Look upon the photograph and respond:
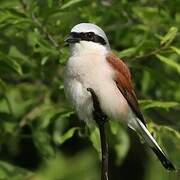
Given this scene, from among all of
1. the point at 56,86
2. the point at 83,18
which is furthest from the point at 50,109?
the point at 83,18

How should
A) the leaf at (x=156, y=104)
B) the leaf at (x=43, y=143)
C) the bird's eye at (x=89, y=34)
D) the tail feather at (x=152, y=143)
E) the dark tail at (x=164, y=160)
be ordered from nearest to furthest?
1. the dark tail at (x=164, y=160)
2. the tail feather at (x=152, y=143)
3. the bird's eye at (x=89, y=34)
4. the leaf at (x=156, y=104)
5. the leaf at (x=43, y=143)

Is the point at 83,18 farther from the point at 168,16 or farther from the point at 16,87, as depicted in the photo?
the point at 16,87

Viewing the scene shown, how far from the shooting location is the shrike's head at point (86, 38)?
13.9 feet

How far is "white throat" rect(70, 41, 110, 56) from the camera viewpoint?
4.28m

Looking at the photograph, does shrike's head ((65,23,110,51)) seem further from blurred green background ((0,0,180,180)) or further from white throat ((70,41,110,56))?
blurred green background ((0,0,180,180))

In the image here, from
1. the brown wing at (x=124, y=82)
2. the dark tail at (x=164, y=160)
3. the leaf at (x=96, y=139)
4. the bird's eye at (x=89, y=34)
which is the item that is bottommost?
the leaf at (x=96, y=139)

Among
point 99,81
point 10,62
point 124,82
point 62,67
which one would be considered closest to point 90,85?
point 99,81

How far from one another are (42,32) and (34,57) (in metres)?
0.46

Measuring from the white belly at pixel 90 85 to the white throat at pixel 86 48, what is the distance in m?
0.06

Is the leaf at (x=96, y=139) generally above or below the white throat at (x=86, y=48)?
below

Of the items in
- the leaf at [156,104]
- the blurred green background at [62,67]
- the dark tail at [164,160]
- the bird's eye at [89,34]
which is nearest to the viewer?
the dark tail at [164,160]

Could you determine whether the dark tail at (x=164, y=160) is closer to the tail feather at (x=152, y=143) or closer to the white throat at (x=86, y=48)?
the tail feather at (x=152, y=143)

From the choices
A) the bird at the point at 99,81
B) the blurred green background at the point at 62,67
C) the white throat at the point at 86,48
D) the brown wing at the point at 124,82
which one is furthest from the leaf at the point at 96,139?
the white throat at the point at 86,48

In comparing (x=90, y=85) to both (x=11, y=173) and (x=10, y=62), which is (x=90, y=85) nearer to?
(x=10, y=62)
